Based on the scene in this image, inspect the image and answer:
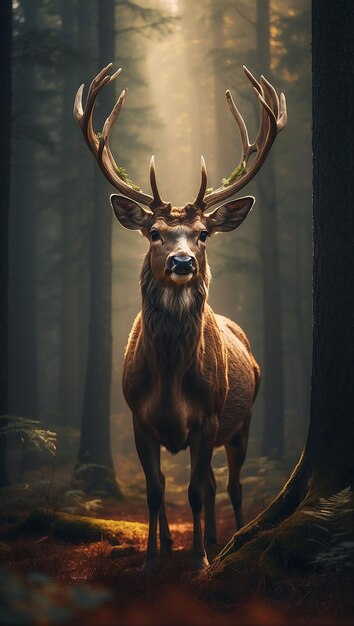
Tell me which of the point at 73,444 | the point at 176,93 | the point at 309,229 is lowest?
the point at 73,444

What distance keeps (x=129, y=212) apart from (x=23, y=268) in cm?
1573

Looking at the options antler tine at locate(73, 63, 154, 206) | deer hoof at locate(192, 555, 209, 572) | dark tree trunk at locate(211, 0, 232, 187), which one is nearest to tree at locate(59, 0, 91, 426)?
dark tree trunk at locate(211, 0, 232, 187)

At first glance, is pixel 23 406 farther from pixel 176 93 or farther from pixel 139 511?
pixel 176 93

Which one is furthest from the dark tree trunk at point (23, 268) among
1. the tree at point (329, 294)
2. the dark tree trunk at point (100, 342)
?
the tree at point (329, 294)

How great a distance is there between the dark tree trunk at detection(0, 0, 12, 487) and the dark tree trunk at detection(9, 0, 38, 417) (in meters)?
10.6

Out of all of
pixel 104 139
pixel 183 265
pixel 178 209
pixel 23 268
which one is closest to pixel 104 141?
pixel 104 139

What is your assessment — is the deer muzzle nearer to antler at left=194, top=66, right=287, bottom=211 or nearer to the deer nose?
the deer nose

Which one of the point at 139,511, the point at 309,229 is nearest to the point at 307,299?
the point at 309,229

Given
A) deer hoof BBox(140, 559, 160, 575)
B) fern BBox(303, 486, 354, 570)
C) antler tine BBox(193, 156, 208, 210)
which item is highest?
antler tine BBox(193, 156, 208, 210)

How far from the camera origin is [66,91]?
76.8 feet

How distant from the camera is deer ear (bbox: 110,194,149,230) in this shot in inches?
282

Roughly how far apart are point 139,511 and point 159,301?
6329 mm

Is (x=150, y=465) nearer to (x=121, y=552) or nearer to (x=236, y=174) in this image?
(x=121, y=552)

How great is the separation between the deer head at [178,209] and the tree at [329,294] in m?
0.88
